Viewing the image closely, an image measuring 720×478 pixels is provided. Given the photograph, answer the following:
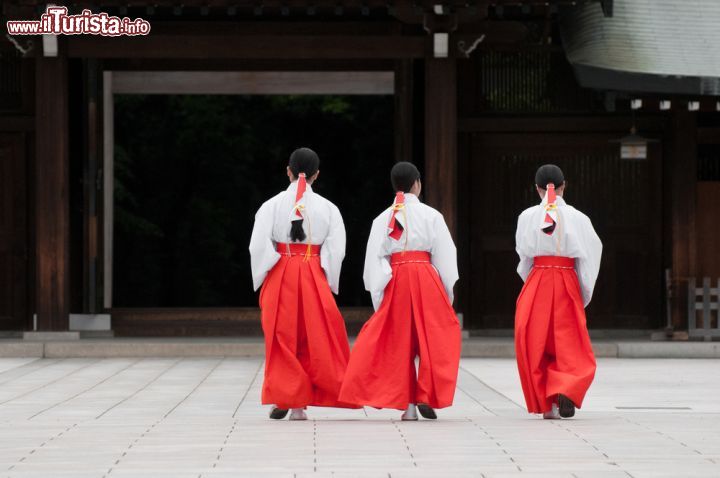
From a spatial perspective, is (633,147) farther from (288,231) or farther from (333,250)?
(288,231)

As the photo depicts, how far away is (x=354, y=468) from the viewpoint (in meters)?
6.95

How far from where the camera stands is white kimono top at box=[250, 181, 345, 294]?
9695 mm

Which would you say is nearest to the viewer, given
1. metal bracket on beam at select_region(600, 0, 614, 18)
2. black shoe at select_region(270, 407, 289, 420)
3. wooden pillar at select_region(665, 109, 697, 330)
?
black shoe at select_region(270, 407, 289, 420)

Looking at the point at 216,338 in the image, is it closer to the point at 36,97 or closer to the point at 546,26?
the point at 36,97

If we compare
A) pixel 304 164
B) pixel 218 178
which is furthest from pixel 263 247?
pixel 218 178

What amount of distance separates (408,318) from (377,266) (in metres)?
0.41

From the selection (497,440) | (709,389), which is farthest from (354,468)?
(709,389)

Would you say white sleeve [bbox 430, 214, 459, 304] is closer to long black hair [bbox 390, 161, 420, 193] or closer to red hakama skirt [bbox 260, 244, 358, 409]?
long black hair [bbox 390, 161, 420, 193]

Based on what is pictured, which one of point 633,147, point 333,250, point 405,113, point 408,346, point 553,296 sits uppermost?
point 405,113

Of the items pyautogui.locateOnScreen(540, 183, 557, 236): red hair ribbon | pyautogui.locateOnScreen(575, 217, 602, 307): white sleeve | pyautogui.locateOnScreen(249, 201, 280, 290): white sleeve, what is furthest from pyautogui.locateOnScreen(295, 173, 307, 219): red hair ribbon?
pyautogui.locateOnScreen(575, 217, 602, 307): white sleeve

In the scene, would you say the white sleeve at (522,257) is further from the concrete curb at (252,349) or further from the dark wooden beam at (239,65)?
the dark wooden beam at (239,65)

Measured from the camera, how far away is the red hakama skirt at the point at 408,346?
9.34 metres

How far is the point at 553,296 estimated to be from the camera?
9.86 m

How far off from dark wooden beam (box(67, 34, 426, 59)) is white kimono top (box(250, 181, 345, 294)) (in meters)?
6.62
